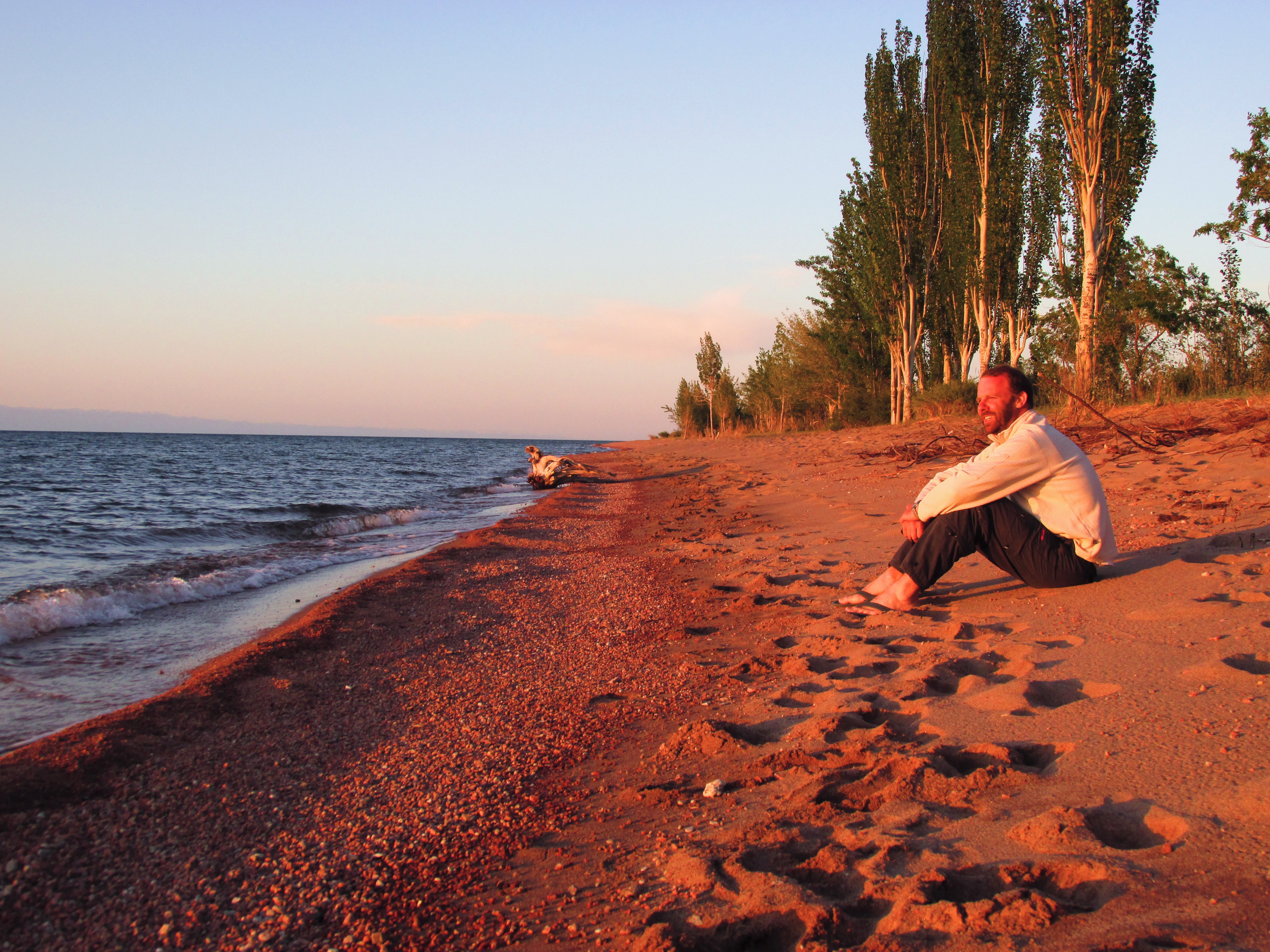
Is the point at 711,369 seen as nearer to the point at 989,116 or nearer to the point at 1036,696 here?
the point at 989,116

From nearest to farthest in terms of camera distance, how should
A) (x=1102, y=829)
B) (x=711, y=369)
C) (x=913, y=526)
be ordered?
(x=1102, y=829) → (x=913, y=526) → (x=711, y=369)

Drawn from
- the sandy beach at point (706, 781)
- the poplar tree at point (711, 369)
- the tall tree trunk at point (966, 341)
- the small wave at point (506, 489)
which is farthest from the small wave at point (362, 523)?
the poplar tree at point (711, 369)

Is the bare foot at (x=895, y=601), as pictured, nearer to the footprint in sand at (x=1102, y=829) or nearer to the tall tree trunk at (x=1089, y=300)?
the footprint in sand at (x=1102, y=829)

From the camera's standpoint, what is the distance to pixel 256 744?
3.12 meters

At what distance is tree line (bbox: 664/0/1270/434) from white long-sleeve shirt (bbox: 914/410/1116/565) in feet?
34.1

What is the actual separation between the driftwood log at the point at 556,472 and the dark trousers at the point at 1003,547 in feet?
47.2

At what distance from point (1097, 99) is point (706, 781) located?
56.9ft

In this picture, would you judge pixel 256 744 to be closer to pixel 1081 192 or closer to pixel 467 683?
pixel 467 683

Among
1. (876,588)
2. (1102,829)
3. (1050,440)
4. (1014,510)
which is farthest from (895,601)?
(1102,829)

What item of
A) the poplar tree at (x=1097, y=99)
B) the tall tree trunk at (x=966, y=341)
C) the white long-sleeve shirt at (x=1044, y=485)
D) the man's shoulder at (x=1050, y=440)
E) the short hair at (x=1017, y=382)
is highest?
the poplar tree at (x=1097, y=99)

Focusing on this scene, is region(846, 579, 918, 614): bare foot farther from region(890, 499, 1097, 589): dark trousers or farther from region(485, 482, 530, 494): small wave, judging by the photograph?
region(485, 482, 530, 494): small wave

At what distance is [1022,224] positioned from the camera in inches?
907

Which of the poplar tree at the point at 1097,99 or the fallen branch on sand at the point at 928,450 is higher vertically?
the poplar tree at the point at 1097,99

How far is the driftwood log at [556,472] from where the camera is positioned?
1831cm
